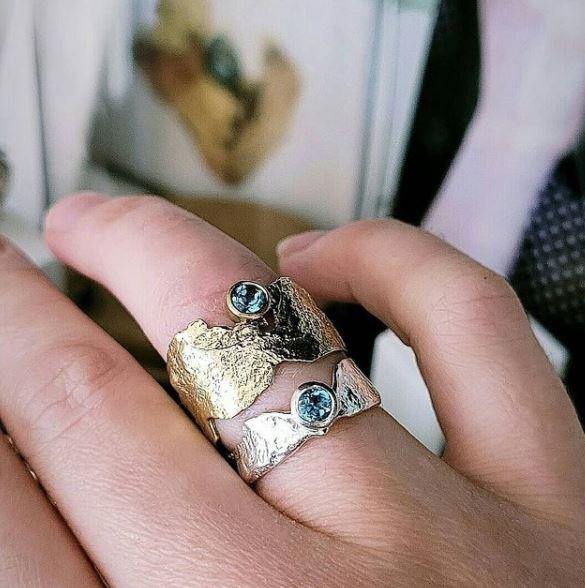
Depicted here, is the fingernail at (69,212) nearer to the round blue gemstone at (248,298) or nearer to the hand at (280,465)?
the hand at (280,465)

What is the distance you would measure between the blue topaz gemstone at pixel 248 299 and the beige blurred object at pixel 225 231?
390 mm

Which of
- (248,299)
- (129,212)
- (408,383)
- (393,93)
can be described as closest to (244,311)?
(248,299)

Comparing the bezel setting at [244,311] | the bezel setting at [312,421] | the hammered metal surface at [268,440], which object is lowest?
the hammered metal surface at [268,440]

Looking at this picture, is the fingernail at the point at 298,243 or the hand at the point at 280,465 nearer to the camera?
the hand at the point at 280,465

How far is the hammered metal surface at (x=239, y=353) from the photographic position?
326 mm

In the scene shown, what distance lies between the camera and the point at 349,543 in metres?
0.31

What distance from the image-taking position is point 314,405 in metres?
0.32

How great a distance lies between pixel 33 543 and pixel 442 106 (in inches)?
19.4

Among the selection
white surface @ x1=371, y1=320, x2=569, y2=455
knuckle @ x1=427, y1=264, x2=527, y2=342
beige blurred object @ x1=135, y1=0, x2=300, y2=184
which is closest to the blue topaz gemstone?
knuckle @ x1=427, y1=264, x2=527, y2=342

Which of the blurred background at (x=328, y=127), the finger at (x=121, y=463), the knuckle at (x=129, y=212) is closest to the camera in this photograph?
the finger at (x=121, y=463)

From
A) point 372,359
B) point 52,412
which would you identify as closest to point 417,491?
point 52,412

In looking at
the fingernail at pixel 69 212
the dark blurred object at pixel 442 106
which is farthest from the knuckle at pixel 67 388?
the dark blurred object at pixel 442 106

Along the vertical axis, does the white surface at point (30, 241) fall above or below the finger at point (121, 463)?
below

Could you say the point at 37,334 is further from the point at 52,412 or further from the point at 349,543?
the point at 349,543
